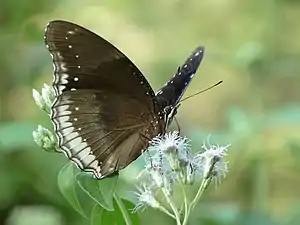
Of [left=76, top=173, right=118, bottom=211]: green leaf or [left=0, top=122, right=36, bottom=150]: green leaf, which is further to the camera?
[left=0, top=122, right=36, bottom=150]: green leaf

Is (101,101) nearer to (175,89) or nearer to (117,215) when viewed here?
(175,89)

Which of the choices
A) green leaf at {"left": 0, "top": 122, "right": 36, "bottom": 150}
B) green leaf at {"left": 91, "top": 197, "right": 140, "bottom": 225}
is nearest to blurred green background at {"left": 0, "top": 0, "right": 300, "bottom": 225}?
green leaf at {"left": 0, "top": 122, "right": 36, "bottom": 150}

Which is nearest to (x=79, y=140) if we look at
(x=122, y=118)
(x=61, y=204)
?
(x=122, y=118)

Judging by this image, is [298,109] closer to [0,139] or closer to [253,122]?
[253,122]

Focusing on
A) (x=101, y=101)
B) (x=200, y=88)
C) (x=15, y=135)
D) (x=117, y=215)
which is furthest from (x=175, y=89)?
(x=200, y=88)

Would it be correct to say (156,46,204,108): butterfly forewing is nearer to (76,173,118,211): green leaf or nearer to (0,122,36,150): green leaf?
(76,173,118,211): green leaf

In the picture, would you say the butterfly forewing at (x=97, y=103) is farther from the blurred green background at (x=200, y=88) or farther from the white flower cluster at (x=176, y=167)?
the blurred green background at (x=200, y=88)
